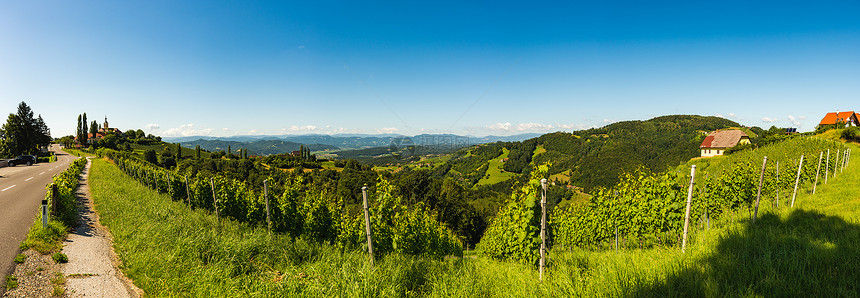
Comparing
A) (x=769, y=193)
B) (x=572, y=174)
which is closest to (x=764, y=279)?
(x=769, y=193)

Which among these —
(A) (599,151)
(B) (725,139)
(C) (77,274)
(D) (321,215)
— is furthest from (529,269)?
(A) (599,151)

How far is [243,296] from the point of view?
164 inches

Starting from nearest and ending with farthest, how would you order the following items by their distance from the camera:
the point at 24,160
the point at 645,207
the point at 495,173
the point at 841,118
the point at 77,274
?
the point at 77,274, the point at 645,207, the point at 24,160, the point at 841,118, the point at 495,173

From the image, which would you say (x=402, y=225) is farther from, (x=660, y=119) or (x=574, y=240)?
(x=660, y=119)

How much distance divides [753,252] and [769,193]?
28.4 ft

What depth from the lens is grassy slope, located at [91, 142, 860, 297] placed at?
3.39 meters

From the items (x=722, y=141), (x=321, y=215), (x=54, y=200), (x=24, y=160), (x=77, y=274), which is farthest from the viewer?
(x=722, y=141)

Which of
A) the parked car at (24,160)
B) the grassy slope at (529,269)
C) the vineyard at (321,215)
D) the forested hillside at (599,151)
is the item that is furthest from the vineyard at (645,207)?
the forested hillside at (599,151)

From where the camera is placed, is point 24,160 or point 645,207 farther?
point 24,160

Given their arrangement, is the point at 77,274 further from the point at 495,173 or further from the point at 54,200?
the point at 495,173

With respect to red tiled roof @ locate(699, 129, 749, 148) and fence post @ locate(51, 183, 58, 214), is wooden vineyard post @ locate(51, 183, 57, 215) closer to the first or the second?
fence post @ locate(51, 183, 58, 214)

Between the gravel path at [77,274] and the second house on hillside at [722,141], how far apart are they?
74.7 meters

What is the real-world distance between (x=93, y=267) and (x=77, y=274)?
291 mm

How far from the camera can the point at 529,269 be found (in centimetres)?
475
